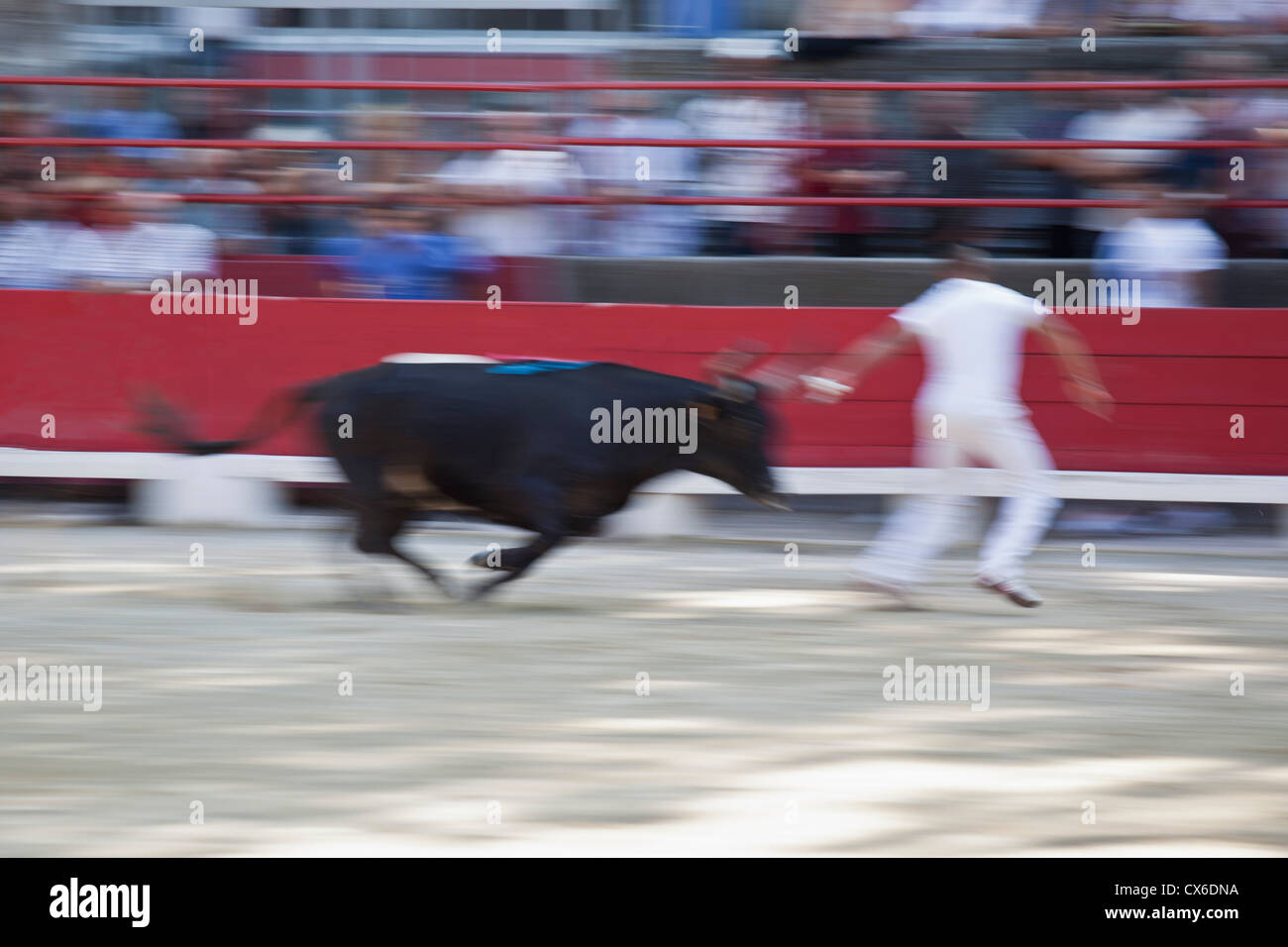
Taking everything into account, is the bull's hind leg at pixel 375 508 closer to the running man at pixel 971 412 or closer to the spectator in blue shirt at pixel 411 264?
the running man at pixel 971 412

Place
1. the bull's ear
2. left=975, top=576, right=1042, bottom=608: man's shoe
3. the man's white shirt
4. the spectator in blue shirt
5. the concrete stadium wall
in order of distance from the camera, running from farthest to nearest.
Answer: the spectator in blue shirt
the concrete stadium wall
the bull's ear
left=975, top=576, right=1042, bottom=608: man's shoe
the man's white shirt

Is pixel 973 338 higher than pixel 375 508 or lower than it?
higher

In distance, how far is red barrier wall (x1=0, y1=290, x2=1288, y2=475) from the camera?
29.2ft

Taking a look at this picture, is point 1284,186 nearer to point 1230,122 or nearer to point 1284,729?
Answer: point 1230,122

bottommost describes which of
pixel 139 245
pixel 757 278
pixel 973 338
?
pixel 973 338

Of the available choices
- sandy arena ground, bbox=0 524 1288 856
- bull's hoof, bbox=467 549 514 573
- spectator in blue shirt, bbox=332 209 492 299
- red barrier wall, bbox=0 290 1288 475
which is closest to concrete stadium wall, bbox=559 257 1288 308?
red barrier wall, bbox=0 290 1288 475

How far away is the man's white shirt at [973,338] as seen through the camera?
6680 millimetres

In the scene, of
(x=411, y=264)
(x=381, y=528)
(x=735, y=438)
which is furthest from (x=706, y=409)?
(x=411, y=264)

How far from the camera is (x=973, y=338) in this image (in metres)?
6.69

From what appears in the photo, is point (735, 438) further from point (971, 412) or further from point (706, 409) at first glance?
point (971, 412)

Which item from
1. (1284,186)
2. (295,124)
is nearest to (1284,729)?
(1284,186)

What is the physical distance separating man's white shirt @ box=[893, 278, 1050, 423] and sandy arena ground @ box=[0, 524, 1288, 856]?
858mm

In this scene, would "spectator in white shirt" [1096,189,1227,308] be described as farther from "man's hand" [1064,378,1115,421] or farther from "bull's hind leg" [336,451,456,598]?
"bull's hind leg" [336,451,456,598]

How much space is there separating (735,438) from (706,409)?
17 cm
